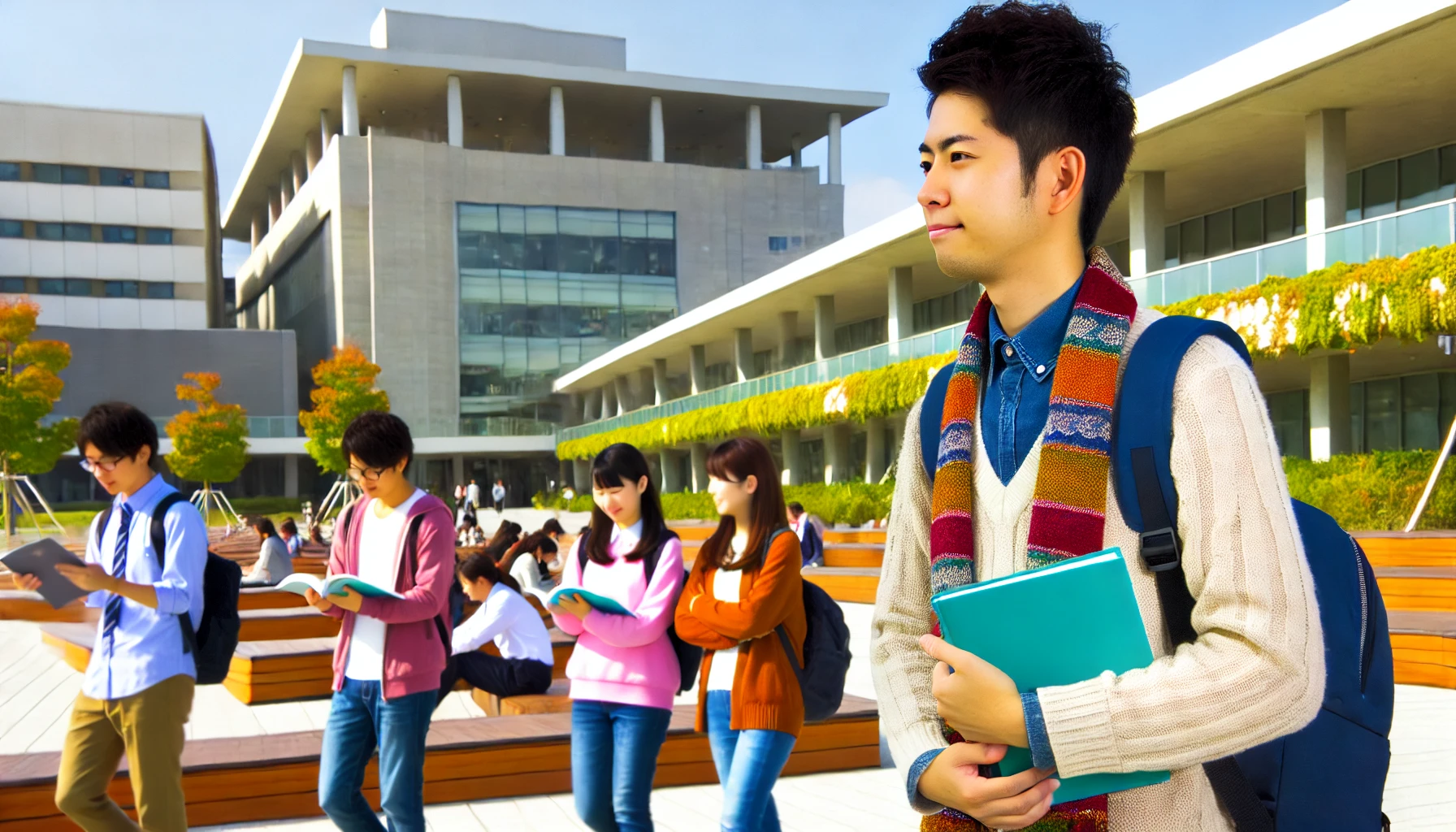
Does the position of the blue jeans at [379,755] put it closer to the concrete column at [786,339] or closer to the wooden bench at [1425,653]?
the wooden bench at [1425,653]

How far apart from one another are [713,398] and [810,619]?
1466 inches

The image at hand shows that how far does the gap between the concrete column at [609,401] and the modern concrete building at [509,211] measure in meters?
1.94

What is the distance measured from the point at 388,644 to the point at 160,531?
3.28ft

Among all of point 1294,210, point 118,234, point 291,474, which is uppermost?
point 118,234

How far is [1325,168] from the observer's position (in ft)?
67.3

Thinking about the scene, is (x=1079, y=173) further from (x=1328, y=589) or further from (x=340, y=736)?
(x=340, y=736)

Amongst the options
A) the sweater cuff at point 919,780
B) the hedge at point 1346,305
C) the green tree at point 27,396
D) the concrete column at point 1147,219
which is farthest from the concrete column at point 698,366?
the sweater cuff at point 919,780

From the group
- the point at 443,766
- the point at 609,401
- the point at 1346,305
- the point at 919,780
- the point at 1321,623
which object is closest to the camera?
the point at 1321,623

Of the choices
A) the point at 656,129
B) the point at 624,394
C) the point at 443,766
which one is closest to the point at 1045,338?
the point at 443,766

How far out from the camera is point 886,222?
1236 inches

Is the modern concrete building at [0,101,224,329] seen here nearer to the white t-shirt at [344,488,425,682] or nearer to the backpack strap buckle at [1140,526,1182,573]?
the white t-shirt at [344,488,425,682]

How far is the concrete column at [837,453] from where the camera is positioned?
36.3 meters

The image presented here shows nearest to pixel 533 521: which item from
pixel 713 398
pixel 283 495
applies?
pixel 713 398

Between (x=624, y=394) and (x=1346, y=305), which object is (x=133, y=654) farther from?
(x=624, y=394)
